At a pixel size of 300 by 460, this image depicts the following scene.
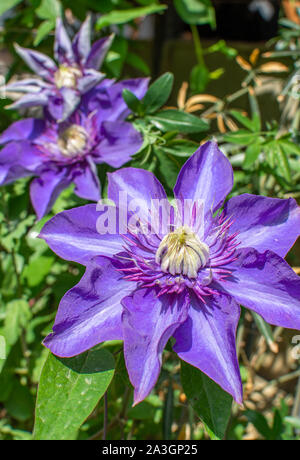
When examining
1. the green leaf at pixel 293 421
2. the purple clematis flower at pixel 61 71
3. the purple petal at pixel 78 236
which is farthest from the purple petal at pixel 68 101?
the green leaf at pixel 293 421

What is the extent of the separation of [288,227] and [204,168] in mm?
146

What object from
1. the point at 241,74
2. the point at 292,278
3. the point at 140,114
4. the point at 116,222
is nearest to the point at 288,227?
the point at 292,278

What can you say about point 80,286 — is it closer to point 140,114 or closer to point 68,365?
point 68,365

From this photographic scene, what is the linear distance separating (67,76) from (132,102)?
17 cm

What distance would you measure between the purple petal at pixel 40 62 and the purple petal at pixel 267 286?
533mm

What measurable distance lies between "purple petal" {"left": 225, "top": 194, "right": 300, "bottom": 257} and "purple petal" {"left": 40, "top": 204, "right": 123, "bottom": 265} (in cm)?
17

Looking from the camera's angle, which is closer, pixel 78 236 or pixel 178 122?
pixel 78 236

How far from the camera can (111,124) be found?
801 mm

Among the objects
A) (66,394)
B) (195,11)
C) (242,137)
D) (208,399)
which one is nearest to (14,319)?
(66,394)

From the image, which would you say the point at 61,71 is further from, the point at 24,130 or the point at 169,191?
the point at 169,191

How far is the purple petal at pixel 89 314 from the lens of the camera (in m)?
0.55

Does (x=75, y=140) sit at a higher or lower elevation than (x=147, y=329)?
higher

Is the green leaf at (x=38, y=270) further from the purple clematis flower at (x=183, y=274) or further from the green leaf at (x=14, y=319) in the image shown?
the purple clematis flower at (x=183, y=274)

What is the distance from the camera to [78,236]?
632 mm
